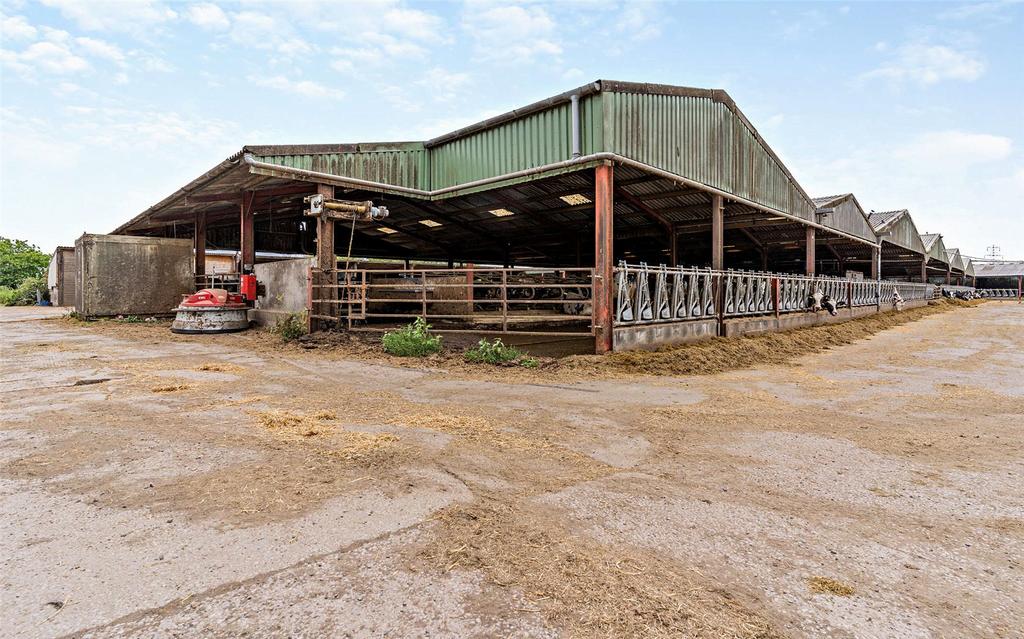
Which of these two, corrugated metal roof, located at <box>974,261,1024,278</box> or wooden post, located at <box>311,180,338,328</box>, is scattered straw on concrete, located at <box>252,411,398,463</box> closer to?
wooden post, located at <box>311,180,338,328</box>

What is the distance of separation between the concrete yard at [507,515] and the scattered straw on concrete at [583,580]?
0.04 ft

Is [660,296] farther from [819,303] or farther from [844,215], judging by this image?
[844,215]

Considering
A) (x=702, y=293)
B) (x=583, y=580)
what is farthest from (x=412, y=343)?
(x=583, y=580)

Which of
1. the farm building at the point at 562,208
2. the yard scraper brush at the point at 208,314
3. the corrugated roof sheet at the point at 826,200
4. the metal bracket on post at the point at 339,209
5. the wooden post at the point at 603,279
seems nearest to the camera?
the wooden post at the point at 603,279

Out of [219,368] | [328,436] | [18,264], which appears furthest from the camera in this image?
[18,264]

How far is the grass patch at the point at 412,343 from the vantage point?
973 cm

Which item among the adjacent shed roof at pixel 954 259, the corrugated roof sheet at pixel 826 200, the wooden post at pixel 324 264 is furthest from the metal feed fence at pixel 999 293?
the wooden post at pixel 324 264

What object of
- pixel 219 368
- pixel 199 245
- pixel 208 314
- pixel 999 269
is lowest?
pixel 219 368

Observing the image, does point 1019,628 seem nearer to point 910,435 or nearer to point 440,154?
point 910,435

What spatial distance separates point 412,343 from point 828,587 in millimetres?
8438

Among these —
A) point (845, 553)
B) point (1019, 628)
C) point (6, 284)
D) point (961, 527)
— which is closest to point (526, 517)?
point (845, 553)

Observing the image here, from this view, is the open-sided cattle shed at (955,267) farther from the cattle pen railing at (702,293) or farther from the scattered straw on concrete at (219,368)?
the scattered straw on concrete at (219,368)

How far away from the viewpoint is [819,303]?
17719 mm

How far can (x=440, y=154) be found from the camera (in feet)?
46.4
